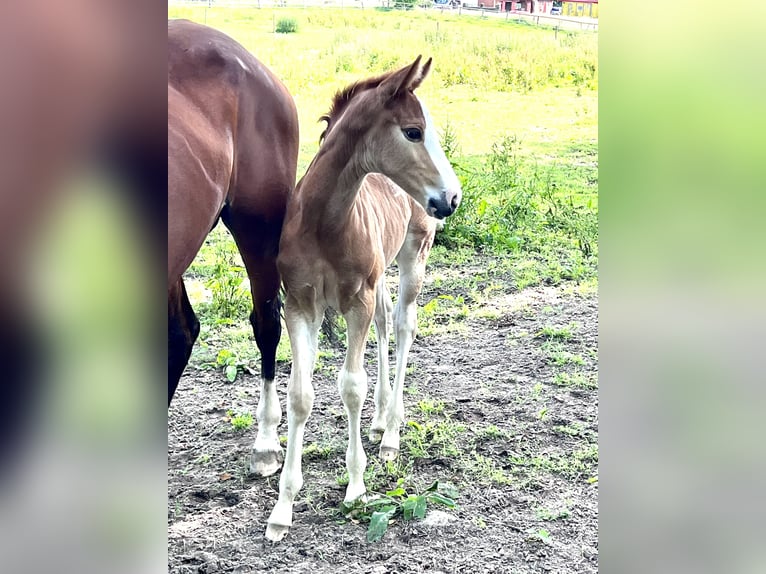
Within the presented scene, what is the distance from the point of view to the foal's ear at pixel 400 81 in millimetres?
2477

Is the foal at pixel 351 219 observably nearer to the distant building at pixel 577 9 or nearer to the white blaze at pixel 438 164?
the white blaze at pixel 438 164

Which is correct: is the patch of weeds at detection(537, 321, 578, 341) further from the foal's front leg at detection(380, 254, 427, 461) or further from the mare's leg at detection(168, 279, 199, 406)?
the mare's leg at detection(168, 279, 199, 406)

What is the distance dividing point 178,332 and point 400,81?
4.16 feet

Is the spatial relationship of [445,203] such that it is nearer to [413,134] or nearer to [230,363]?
[413,134]

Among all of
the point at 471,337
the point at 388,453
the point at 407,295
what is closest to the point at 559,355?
the point at 471,337

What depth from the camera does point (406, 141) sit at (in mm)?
2551

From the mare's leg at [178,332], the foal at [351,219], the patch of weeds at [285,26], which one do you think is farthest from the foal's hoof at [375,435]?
the patch of weeds at [285,26]

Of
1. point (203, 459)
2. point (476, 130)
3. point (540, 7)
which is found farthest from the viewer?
point (540, 7)

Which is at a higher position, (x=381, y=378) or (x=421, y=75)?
(x=421, y=75)

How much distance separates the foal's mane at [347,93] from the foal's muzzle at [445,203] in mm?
516

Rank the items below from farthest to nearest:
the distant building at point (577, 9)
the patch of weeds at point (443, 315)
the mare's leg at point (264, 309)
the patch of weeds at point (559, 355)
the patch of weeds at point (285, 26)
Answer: the distant building at point (577, 9) < the patch of weeds at point (285, 26) < the patch of weeds at point (443, 315) < the patch of weeds at point (559, 355) < the mare's leg at point (264, 309)

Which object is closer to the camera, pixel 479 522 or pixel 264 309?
pixel 479 522

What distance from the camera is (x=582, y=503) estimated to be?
312 cm
